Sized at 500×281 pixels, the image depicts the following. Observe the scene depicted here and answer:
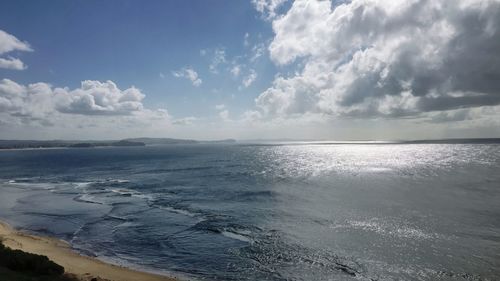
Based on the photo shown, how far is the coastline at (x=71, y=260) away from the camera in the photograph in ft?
87.5

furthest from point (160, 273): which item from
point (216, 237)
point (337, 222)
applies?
point (337, 222)

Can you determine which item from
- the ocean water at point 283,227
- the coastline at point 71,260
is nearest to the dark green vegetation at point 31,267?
the coastline at point 71,260

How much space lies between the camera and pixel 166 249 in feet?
114

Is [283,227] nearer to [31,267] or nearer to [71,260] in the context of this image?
[71,260]

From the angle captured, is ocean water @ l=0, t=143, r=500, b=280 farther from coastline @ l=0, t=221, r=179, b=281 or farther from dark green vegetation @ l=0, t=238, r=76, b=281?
dark green vegetation @ l=0, t=238, r=76, b=281

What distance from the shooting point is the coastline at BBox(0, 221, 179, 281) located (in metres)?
26.7

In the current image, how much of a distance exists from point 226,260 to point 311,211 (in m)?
Answer: 21.5

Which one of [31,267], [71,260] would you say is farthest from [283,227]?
[31,267]

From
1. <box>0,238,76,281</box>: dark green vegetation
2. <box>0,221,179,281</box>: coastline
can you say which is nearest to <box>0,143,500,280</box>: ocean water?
<box>0,221,179,281</box>: coastline

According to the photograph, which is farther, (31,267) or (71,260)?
(71,260)

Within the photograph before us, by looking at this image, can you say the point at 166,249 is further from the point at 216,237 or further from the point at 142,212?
the point at 142,212

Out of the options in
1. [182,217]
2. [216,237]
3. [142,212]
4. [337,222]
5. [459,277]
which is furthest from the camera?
[142,212]

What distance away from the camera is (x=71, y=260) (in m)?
30.6

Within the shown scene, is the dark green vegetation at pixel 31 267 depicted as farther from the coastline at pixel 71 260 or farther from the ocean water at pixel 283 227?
A: the ocean water at pixel 283 227
